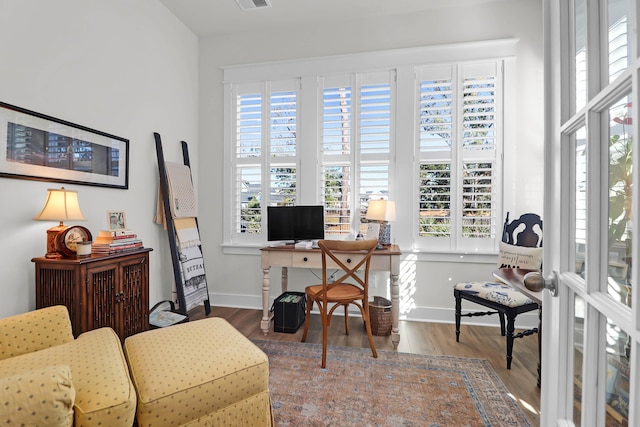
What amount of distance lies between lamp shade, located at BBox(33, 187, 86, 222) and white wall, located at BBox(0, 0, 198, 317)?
191 millimetres

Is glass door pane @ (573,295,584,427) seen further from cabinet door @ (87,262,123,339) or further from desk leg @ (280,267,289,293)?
desk leg @ (280,267,289,293)

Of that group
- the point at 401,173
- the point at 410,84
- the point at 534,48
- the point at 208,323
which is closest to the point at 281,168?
the point at 401,173

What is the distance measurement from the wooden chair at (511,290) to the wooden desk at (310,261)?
0.58 metres

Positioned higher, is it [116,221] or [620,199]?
[620,199]

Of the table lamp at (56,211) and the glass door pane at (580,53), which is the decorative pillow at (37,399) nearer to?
the table lamp at (56,211)

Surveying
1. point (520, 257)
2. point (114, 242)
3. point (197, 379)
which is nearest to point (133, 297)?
point (114, 242)

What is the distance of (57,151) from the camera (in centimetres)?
207

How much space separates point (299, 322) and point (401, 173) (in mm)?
1806

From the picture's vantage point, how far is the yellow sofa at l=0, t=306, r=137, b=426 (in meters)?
0.77

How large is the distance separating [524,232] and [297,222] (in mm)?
2047

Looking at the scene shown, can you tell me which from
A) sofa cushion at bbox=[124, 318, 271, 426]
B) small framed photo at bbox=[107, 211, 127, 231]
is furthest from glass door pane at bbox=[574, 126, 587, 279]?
small framed photo at bbox=[107, 211, 127, 231]

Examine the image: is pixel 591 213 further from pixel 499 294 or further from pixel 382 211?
pixel 382 211

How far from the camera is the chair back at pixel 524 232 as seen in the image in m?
2.62

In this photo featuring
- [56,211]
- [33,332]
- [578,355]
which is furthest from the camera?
[56,211]
